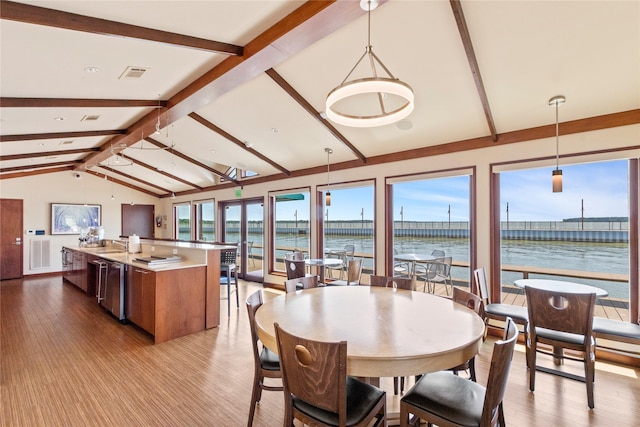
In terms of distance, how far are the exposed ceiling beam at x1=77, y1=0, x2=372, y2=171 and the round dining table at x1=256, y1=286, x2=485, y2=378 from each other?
2123 mm

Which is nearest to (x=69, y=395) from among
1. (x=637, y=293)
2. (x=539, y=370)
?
(x=539, y=370)

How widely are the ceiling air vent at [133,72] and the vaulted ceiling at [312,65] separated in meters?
0.03

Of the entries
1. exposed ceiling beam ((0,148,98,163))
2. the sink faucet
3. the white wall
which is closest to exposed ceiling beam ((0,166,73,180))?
the white wall

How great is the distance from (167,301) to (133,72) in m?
2.62

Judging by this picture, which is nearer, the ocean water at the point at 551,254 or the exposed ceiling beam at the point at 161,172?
the ocean water at the point at 551,254

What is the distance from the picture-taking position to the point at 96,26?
2285 mm

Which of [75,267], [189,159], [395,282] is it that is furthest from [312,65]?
[75,267]

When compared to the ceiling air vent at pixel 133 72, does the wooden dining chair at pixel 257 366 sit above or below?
below

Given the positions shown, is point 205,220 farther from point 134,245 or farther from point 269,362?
point 269,362

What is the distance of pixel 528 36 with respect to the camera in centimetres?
254

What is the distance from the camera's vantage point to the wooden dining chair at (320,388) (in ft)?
4.72

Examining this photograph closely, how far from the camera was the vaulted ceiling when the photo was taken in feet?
7.63

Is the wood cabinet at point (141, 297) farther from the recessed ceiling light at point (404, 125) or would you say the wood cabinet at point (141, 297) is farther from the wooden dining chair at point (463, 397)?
the recessed ceiling light at point (404, 125)

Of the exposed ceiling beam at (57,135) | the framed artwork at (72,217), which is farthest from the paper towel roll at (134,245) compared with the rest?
the framed artwork at (72,217)
